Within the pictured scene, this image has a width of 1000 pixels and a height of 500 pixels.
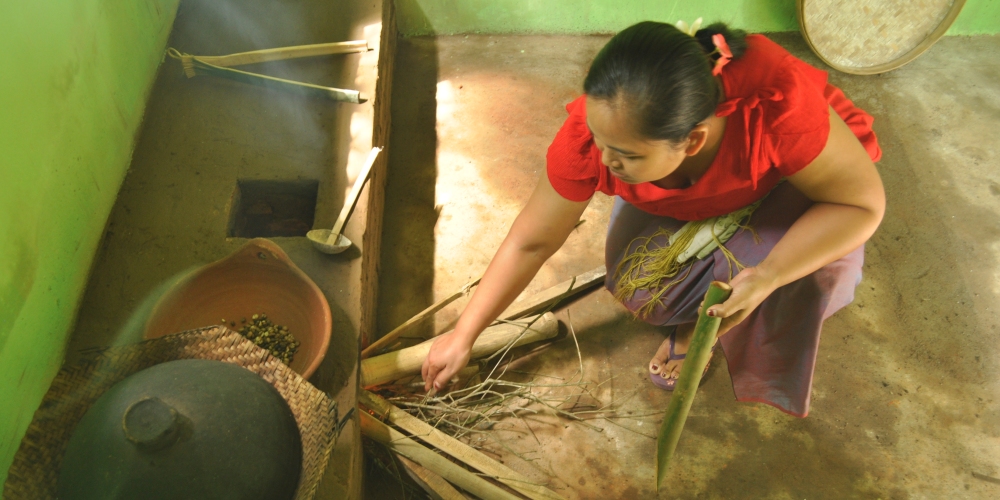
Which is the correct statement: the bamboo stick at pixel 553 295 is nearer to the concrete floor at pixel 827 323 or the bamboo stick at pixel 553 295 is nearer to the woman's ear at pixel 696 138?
the concrete floor at pixel 827 323

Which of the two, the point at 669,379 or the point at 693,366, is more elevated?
the point at 693,366

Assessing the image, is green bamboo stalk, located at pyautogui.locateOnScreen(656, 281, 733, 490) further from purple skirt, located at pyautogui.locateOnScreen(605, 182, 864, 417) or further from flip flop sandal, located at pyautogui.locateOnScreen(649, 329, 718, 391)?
flip flop sandal, located at pyautogui.locateOnScreen(649, 329, 718, 391)

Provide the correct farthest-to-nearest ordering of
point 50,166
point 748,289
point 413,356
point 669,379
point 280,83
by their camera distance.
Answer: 1. point 280,83
2. point 669,379
3. point 413,356
4. point 50,166
5. point 748,289

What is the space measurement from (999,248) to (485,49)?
272 cm

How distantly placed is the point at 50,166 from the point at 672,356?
219 cm

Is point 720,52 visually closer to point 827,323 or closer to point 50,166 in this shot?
Answer: point 827,323

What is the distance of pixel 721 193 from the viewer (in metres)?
1.61

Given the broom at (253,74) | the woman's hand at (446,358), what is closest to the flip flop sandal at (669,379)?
the woman's hand at (446,358)

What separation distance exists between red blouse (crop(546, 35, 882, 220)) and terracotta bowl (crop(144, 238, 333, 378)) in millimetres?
862

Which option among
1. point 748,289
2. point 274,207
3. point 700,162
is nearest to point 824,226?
point 748,289

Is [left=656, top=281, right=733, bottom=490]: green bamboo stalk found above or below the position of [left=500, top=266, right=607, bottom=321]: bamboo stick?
above

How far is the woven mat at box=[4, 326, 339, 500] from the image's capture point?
1.32m

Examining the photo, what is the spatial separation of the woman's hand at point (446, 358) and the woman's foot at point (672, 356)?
33.5 inches

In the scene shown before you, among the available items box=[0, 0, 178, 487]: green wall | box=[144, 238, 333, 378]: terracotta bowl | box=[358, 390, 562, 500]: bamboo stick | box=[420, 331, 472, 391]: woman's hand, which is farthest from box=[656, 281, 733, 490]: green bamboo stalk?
box=[0, 0, 178, 487]: green wall
